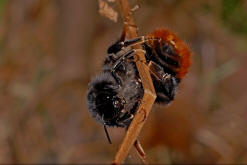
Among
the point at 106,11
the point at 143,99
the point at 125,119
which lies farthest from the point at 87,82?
the point at 143,99

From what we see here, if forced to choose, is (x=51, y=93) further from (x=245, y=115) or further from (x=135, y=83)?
(x=135, y=83)

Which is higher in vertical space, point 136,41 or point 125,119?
point 136,41

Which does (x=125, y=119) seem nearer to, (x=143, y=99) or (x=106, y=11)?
(x=143, y=99)

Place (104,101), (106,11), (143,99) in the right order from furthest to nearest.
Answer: (106,11) < (104,101) < (143,99)

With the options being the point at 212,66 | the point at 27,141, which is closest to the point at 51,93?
the point at 27,141

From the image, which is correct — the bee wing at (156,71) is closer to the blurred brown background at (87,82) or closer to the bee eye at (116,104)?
the bee eye at (116,104)

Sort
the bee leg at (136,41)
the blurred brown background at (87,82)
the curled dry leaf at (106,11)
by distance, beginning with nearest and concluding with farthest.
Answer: the bee leg at (136,41) → the curled dry leaf at (106,11) → the blurred brown background at (87,82)

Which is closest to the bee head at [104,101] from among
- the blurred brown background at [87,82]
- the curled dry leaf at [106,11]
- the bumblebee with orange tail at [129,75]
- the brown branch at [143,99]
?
the bumblebee with orange tail at [129,75]
